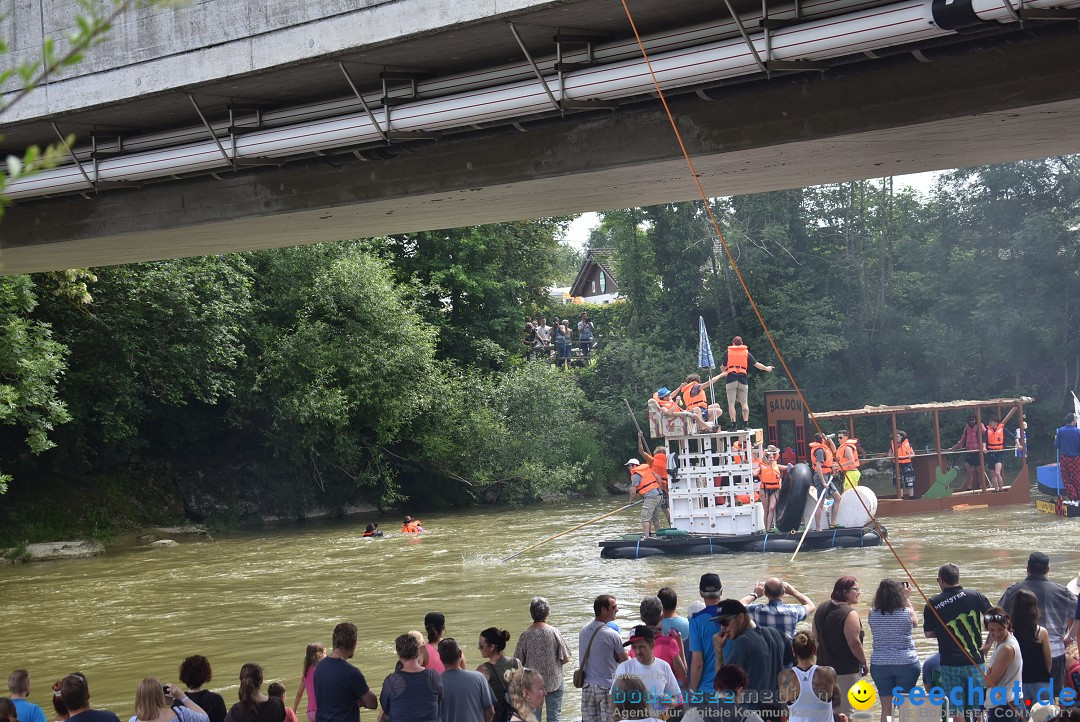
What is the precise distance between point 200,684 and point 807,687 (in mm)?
3804

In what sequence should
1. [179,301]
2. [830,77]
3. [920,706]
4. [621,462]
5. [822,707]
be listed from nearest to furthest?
[822,707], [920,706], [830,77], [179,301], [621,462]

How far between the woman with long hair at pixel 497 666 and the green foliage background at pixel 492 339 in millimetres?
19730

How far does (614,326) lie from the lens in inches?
1932

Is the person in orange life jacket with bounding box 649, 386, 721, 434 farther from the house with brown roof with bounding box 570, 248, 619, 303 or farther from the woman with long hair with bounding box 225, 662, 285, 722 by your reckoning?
the house with brown roof with bounding box 570, 248, 619, 303

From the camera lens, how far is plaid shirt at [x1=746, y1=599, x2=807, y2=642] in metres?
7.99

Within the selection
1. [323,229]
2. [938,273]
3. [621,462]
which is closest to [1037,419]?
[938,273]

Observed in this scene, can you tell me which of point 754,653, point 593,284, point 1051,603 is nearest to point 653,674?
point 754,653

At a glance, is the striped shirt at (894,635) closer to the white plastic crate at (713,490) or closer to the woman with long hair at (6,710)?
the woman with long hair at (6,710)

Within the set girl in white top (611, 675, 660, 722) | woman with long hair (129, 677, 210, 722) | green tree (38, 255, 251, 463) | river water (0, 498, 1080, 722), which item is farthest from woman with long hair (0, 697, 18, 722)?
green tree (38, 255, 251, 463)

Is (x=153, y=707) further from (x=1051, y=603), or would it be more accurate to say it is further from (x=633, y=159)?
(x=633, y=159)

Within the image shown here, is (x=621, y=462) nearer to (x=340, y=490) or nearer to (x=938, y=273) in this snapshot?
(x=340, y=490)

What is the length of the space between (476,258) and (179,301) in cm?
1569

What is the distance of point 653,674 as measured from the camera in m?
7.08

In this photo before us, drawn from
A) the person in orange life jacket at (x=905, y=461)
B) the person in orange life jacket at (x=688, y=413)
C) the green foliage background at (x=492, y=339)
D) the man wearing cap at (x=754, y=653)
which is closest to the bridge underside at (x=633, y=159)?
the man wearing cap at (x=754, y=653)
